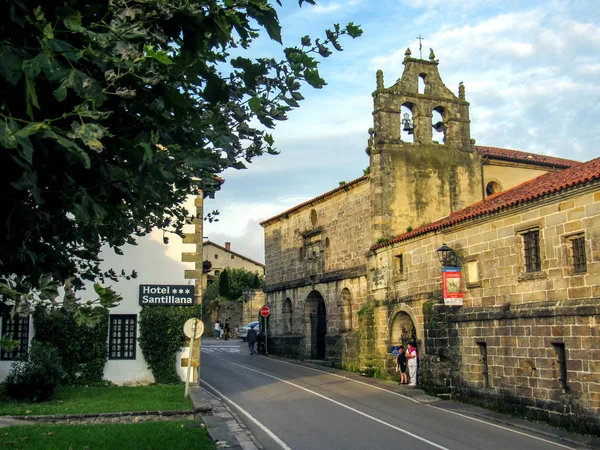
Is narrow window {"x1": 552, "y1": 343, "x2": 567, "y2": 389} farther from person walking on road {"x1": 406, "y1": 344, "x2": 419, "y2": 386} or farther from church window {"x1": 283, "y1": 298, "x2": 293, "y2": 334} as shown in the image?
church window {"x1": 283, "y1": 298, "x2": 293, "y2": 334}

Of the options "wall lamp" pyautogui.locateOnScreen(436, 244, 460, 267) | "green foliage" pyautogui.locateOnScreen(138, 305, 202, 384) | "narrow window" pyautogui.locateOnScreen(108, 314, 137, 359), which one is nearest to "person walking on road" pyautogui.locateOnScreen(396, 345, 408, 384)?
"wall lamp" pyautogui.locateOnScreen(436, 244, 460, 267)

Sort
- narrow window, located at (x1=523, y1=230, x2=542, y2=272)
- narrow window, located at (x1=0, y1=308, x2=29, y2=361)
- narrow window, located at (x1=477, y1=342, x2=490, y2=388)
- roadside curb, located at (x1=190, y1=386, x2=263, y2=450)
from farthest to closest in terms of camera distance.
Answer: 1. narrow window, located at (x1=477, y1=342, x2=490, y2=388)
2. narrow window, located at (x1=0, y1=308, x2=29, y2=361)
3. narrow window, located at (x1=523, y1=230, x2=542, y2=272)
4. roadside curb, located at (x1=190, y1=386, x2=263, y2=450)

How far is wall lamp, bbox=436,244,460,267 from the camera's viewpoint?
2058 centimetres

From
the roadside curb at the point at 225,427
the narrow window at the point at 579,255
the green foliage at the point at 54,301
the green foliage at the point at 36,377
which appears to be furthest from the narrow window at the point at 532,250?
the green foliage at the point at 54,301

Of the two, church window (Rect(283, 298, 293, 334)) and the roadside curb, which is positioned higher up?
church window (Rect(283, 298, 293, 334))

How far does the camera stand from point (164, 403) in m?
15.3

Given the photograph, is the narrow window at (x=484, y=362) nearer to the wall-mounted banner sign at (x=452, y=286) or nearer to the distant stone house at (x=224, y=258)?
the wall-mounted banner sign at (x=452, y=286)

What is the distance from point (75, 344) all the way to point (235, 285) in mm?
50866

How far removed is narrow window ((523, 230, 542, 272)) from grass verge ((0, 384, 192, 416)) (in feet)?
31.1

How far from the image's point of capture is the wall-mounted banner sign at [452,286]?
20000 millimetres

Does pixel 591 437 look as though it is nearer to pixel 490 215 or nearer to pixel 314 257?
pixel 490 215

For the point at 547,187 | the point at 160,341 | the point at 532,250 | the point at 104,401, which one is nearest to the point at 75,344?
the point at 160,341

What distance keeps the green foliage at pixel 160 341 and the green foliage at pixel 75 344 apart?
120 centimetres

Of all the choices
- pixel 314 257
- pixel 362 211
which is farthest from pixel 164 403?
pixel 314 257
